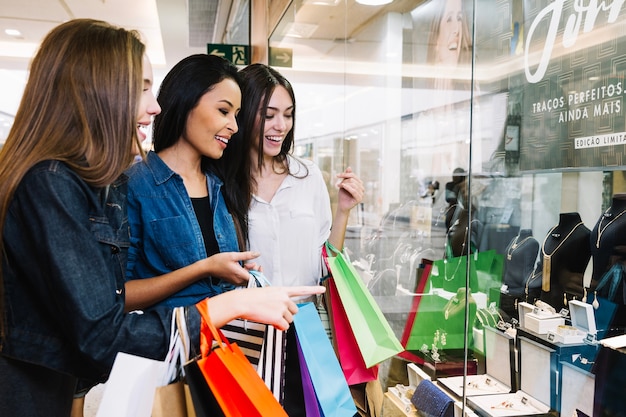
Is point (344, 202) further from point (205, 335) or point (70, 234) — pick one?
point (70, 234)

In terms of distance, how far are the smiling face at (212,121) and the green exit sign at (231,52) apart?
3.99m

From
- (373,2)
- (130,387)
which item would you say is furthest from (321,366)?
(373,2)

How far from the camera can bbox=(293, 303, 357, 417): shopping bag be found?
3.20 feet

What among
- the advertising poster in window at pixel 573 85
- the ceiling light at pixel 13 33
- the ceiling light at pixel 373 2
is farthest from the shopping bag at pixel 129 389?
the ceiling light at pixel 13 33

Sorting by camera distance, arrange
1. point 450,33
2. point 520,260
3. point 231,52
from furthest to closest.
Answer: point 231,52
point 450,33
point 520,260

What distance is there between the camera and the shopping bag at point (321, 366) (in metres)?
0.98

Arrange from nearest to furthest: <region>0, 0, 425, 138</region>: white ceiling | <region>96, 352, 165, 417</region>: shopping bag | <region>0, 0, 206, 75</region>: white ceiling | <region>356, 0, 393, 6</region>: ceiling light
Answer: <region>96, 352, 165, 417</region>: shopping bag → <region>356, 0, 393, 6</region>: ceiling light → <region>0, 0, 425, 138</region>: white ceiling → <region>0, 0, 206, 75</region>: white ceiling

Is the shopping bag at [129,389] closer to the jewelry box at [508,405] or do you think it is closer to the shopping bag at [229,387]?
the shopping bag at [229,387]

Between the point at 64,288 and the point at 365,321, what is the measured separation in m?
0.70

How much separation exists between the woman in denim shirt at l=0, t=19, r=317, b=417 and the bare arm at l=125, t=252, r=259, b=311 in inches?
11.1

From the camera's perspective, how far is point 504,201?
1.68 m

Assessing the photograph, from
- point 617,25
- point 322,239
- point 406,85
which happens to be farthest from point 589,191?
point 406,85

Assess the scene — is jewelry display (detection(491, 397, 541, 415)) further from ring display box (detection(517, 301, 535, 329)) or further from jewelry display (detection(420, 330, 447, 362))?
jewelry display (detection(420, 330, 447, 362))

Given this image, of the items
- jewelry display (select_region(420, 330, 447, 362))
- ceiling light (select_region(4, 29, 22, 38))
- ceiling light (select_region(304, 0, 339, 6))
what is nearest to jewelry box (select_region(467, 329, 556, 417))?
jewelry display (select_region(420, 330, 447, 362))
